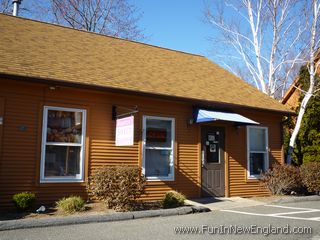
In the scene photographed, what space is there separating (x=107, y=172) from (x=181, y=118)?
3.89m

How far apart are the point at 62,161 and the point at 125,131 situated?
6.16ft

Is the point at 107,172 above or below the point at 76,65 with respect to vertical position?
below

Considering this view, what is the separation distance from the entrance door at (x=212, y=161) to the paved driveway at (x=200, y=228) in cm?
296

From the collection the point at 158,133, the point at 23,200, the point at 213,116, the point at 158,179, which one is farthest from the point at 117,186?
the point at 213,116

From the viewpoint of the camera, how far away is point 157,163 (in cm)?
1201

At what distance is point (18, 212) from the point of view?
901 cm

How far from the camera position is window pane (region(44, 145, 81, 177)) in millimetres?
10117

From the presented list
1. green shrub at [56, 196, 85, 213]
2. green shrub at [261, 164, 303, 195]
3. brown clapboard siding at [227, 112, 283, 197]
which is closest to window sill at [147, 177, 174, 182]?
brown clapboard siding at [227, 112, 283, 197]

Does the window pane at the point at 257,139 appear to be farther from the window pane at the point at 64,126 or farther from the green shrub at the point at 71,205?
the green shrub at the point at 71,205

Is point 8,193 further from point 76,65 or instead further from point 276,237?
point 276,237

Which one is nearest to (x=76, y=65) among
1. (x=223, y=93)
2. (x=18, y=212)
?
(x=18, y=212)

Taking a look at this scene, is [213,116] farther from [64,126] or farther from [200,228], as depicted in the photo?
[200,228]

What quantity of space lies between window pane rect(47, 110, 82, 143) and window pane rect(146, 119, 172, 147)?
→ 7.36ft

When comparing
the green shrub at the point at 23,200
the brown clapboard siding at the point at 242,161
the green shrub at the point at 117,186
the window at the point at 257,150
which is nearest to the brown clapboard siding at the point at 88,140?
→ the green shrub at the point at 23,200
